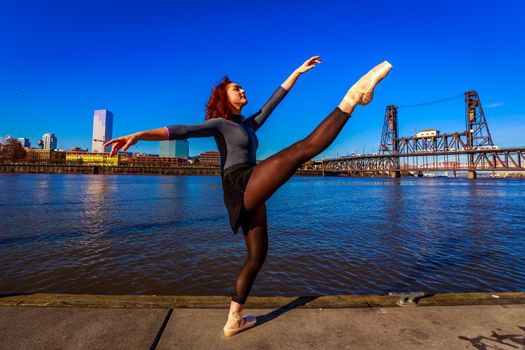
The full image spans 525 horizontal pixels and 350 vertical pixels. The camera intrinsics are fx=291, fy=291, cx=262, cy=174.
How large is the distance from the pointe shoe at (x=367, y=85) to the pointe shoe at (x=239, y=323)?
185cm

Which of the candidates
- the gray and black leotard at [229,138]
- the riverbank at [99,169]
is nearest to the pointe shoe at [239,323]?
the gray and black leotard at [229,138]

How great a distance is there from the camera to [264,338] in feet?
7.44

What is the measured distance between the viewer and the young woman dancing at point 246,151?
78.7 inches

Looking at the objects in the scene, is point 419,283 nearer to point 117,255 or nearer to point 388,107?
point 117,255

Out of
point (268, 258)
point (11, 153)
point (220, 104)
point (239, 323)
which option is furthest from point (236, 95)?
point (11, 153)

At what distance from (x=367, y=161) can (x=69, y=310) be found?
138244 millimetres


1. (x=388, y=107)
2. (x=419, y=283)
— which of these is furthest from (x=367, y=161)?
(x=419, y=283)

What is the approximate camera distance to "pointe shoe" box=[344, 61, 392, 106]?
1.99 meters

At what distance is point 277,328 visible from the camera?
7.95 ft

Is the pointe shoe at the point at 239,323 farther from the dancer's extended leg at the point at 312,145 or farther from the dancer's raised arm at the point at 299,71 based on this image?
the dancer's raised arm at the point at 299,71

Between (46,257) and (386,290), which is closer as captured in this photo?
(386,290)

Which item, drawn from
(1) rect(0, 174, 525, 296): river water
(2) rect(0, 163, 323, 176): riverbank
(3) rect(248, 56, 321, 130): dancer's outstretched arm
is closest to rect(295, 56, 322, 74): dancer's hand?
(3) rect(248, 56, 321, 130): dancer's outstretched arm

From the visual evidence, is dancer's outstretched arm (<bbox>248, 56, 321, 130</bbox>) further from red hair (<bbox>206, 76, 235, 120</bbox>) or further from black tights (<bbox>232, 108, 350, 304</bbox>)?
black tights (<bbox>232, 108, 350, 304</bbox>)

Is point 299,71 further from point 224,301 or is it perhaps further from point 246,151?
point 224,301
